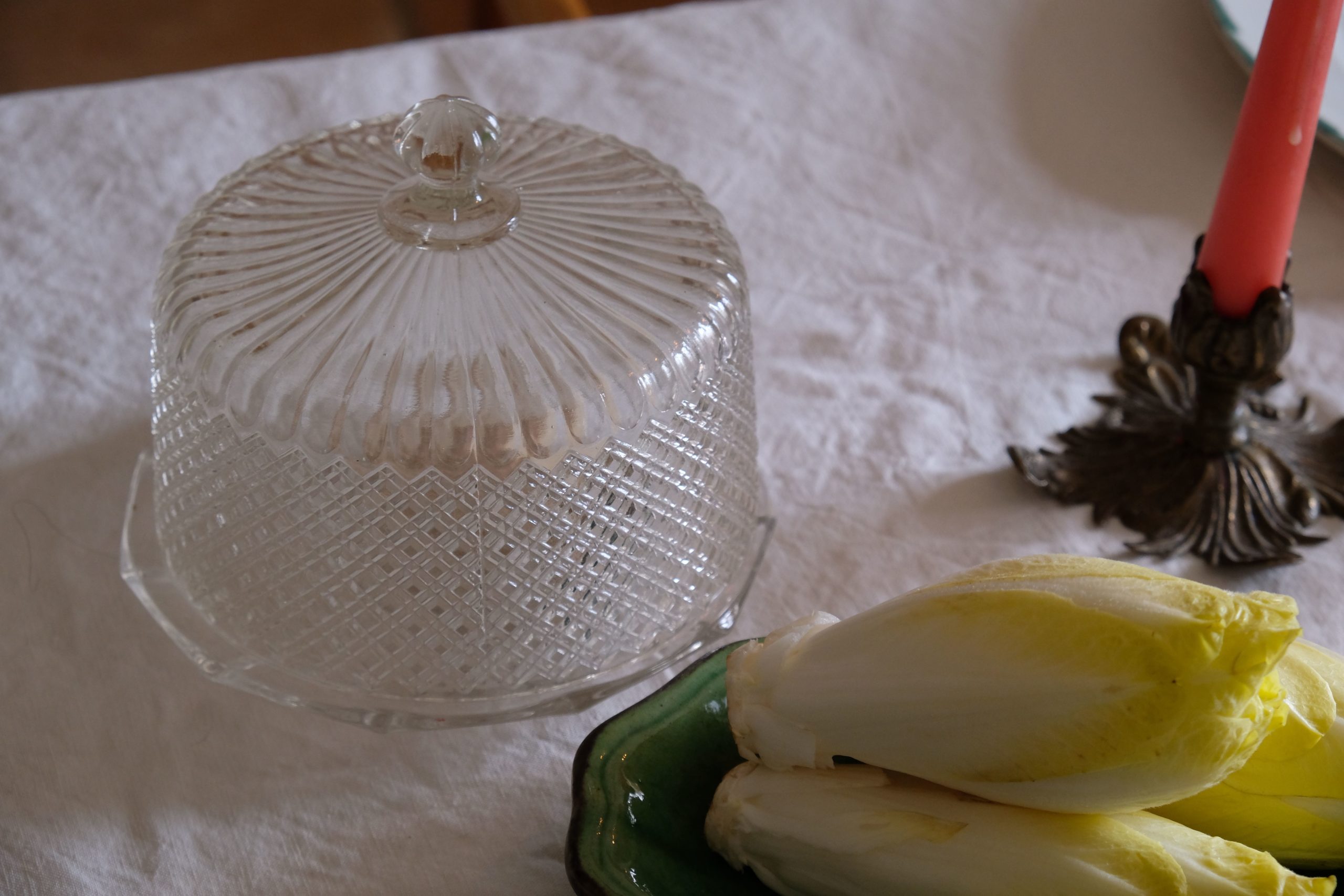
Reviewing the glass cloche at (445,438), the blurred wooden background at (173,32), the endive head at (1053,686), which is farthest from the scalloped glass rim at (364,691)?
the blurred wooden background at (173,32)

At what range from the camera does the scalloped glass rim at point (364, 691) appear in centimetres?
39

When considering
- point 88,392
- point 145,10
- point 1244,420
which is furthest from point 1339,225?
point 145,10

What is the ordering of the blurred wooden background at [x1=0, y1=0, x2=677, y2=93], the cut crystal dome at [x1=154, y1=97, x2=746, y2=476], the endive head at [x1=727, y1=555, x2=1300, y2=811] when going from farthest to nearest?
the blurred wooden background at [x1=0, y1=0, x2=677, y2=93], the cut crystal dome at [x1=154, y1=97, x2=746, y2=476], the endive head at [x1=727, y1=555, x2=1300, y2=811]

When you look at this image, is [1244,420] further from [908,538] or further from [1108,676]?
[1108,676]

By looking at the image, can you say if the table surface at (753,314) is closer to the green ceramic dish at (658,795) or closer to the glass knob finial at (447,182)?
the green ceramic dish at (658,795)

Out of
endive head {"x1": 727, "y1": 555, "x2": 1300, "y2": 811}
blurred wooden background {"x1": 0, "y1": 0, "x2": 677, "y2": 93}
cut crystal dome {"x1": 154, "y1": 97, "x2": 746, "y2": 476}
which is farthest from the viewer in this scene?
blurred wooden background {"x1": 0, "y1": 0, "x2": 677, "y2": 93}

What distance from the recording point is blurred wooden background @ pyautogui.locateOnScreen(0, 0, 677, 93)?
152cm

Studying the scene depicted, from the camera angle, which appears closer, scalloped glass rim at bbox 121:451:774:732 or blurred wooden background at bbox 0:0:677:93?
scalloped glass rim at bbox 121:451:774:732

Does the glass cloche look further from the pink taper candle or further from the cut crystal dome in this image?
the pink taper candle

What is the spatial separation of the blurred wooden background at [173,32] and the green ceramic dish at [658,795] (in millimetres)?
1233

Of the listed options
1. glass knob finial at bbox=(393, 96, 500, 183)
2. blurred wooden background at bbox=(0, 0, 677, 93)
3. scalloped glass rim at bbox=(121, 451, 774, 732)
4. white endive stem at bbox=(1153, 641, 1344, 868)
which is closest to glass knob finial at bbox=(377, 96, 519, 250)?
glass knob finial at bbox=(393, 96, 500, 183)

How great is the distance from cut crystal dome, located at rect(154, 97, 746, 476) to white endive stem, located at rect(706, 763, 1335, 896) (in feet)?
0.39

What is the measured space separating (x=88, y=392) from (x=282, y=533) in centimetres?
19

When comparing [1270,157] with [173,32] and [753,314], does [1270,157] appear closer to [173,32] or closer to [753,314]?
[753,314]
